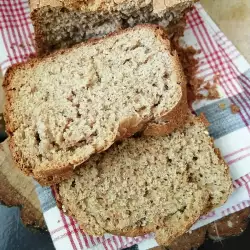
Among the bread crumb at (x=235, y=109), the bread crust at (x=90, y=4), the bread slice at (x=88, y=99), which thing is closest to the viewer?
the bread slice at (x=88, y=99)

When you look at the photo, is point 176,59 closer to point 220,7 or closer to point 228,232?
point 220,7

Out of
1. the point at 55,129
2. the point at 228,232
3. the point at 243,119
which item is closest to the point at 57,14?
the point at 55,129

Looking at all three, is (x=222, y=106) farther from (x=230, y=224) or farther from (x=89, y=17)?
(x=89, y=17)

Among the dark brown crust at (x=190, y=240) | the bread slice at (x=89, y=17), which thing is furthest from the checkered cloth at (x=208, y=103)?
the bread slice at (x=89, y=17)

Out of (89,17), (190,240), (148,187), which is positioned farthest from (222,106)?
(89,17)

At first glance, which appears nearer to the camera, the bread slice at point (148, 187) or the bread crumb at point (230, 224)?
the bread slice at point (148, 187)

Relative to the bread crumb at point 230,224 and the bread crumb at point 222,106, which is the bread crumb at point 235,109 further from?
the bread crumb at point 230,224
